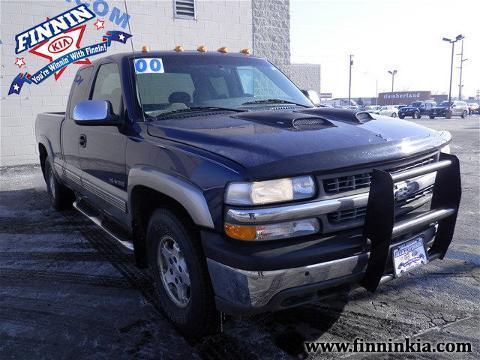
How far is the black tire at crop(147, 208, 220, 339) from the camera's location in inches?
98.0

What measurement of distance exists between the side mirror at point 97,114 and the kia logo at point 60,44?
835 centimetres

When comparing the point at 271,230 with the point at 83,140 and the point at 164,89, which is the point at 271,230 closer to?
the point at 164,89

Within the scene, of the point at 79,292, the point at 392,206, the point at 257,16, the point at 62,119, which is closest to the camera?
the point at 392,206

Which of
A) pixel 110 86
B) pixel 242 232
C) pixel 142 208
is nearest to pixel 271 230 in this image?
pixel 242 232

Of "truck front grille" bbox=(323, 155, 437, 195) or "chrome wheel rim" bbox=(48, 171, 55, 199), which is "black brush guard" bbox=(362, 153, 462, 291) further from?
"chrome wheel rim" bbox=(48, 171, 55, 199)

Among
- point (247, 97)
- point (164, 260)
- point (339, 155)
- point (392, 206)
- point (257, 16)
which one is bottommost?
point (164, 260)

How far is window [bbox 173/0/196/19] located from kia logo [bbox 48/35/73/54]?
2.85m

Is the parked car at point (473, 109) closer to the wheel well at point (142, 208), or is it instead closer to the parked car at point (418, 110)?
the parked car at point (418, 110)

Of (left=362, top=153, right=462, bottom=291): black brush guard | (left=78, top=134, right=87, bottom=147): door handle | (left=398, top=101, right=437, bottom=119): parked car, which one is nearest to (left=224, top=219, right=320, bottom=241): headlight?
(left=362, top=153, right=462, bottom=291): black brush guard

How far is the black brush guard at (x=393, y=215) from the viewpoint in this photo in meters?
2.32

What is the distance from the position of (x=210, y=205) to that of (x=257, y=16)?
11.9m

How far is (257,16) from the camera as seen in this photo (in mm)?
13047

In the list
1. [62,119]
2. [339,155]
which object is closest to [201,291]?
[339,155]

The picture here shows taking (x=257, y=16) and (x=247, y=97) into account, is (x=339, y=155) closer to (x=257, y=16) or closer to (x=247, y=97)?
(x=247, y=97)
